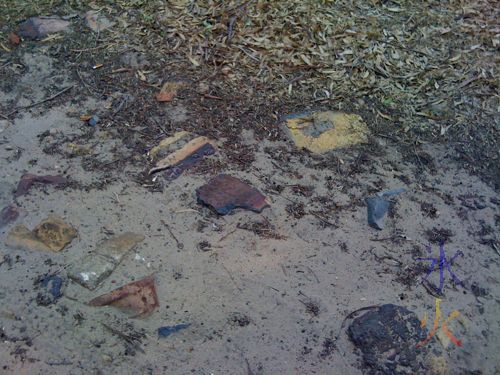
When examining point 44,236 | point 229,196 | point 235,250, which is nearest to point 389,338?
point 235,250

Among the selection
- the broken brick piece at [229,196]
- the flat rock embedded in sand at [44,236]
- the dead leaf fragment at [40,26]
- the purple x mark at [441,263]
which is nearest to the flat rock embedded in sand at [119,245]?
the flat rock embedded in sand at [44,236]

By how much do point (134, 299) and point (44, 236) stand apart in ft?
2.18

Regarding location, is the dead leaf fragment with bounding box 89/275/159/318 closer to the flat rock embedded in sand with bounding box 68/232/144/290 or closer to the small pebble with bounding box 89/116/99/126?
the flat rock embedded in sand with bounding box 68/232/144/290

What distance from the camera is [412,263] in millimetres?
3404

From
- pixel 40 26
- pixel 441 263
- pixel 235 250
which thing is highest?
pixel 40 26

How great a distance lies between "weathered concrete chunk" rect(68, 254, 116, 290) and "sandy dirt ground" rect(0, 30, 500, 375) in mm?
39

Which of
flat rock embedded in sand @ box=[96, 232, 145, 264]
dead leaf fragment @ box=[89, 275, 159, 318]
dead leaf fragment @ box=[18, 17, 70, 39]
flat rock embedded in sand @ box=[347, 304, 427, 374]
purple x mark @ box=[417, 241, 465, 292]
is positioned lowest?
purple x mark @ box=[417, 241, 465, 292]

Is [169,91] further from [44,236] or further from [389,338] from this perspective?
[389,338]

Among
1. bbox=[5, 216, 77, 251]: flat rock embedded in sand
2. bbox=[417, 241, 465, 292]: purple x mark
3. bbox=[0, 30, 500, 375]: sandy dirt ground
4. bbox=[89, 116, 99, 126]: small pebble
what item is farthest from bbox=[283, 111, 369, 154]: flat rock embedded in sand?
bbox=[5, 216, 77, 251]: flat rock embedded in sand

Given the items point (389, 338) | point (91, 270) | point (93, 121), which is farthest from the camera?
point (93, 121)

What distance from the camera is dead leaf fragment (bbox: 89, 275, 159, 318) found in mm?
3018

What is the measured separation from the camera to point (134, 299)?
3049 millimetres

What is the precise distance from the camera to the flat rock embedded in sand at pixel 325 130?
13.3 feet

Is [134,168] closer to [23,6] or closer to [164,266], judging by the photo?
[164,266]
